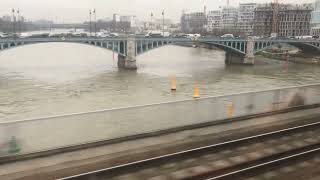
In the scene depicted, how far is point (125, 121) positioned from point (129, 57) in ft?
153

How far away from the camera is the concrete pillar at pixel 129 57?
57.2 metres

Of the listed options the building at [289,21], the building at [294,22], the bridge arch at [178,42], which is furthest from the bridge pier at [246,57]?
the building at [294,22]

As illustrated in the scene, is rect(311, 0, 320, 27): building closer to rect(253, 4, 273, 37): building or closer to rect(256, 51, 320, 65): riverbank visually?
rect(253, 4, 273, 37): building

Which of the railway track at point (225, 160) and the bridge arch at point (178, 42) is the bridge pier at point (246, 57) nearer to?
the bridge arch at point (178, 42)

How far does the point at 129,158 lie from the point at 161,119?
2.48 meters

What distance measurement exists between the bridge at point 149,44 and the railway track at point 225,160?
4475 centimetres

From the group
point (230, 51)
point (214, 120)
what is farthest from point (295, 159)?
point (230, 51)

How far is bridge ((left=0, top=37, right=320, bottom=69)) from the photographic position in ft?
181

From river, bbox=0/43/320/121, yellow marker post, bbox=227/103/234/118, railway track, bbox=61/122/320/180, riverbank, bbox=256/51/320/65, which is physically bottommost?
riverbank, bbox=256/51/320/65

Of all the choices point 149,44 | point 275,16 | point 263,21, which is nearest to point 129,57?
point 149,44

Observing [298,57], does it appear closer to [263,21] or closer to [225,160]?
[263,21]

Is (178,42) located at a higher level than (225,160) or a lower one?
higher

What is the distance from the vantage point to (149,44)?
63.2 metres

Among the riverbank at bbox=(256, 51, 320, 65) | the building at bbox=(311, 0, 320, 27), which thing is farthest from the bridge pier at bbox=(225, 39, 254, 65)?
the building at bbox=(311, 0, 320, 27)
